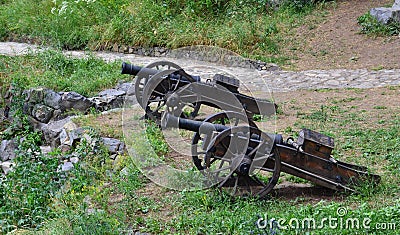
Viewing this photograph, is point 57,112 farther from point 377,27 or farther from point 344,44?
point 377,27

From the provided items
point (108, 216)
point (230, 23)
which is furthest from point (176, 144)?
point (230, 23)

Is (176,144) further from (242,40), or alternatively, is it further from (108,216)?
(242,40)

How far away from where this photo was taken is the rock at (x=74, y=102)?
33.1ft

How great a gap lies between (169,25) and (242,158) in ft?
28.2

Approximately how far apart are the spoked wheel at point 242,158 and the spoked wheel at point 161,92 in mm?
2391

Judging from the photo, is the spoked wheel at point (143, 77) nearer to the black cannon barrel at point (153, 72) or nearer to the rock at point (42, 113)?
the black cannon barrel at point (153, 72)

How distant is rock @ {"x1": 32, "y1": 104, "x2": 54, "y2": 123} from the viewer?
10523mm

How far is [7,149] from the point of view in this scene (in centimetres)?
990

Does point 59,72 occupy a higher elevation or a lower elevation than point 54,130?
higher

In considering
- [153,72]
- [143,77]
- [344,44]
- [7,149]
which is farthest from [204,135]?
[344,44]

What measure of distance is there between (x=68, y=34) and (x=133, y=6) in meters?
1.67

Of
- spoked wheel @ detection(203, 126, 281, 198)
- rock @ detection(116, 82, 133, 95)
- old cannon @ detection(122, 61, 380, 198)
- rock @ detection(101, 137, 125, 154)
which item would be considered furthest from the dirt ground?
spoked wheel @ detection(203, 126, 281, 198)

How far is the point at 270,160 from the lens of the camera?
5484mm

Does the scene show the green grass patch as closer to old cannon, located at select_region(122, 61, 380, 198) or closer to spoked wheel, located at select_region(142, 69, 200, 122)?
spoked wheel, located at select_region(142, 69, 200, 122)
